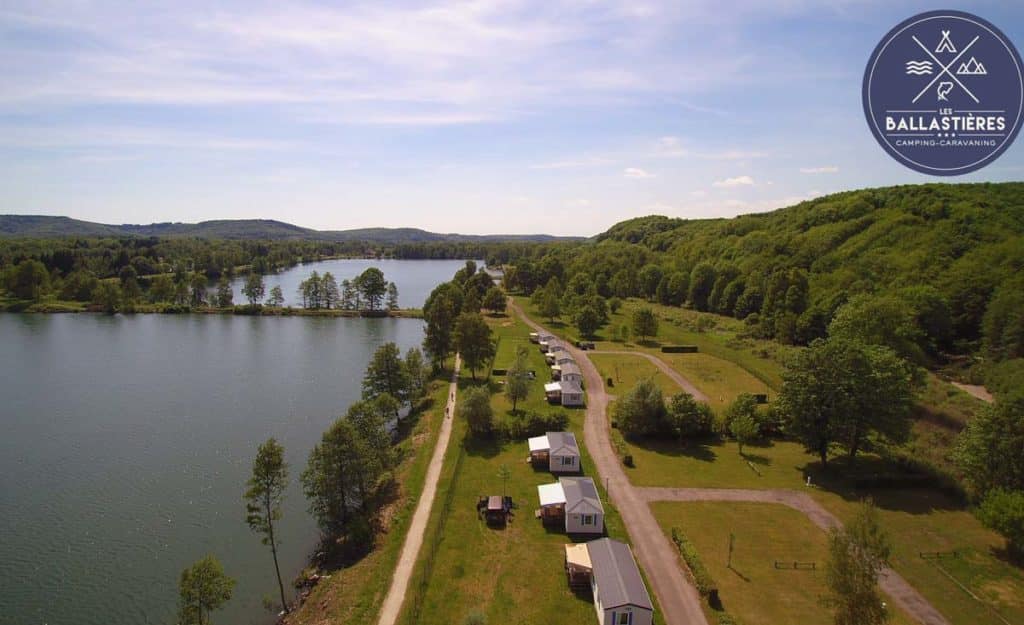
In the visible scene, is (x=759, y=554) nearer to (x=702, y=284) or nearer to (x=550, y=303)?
(x=550, y=303)

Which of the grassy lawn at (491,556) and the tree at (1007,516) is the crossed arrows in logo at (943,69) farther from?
the grassy lawn at (491,556)

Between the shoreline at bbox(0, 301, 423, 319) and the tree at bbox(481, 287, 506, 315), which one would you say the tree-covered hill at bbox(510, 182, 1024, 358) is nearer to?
the tree at bbox(481, 287, 506, 315)

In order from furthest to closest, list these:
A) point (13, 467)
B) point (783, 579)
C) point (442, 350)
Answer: point (442, 350) → point (13, 467) → point (783, 579)

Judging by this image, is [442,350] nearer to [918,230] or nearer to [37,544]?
[37,544]

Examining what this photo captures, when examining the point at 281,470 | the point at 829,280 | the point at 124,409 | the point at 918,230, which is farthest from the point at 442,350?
the point at 918,230

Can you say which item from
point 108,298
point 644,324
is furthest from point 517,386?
point 108,298

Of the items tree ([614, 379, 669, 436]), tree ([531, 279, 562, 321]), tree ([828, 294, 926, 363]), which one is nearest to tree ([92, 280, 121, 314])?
tree ([531, 279, 562, 321])

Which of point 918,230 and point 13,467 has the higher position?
point 918,230
